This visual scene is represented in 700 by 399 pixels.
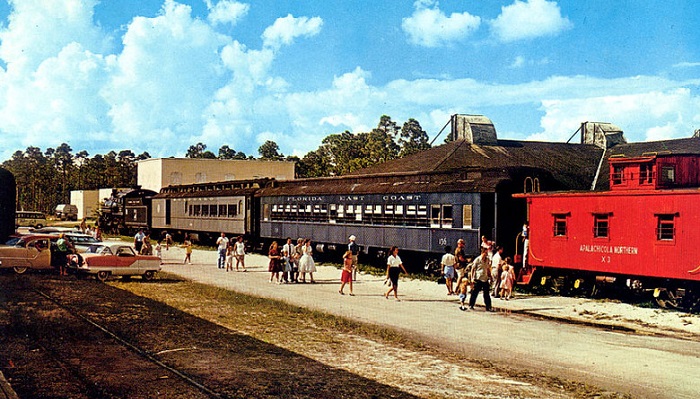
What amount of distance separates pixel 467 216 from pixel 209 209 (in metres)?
25.5

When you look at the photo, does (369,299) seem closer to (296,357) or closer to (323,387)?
(296,357)

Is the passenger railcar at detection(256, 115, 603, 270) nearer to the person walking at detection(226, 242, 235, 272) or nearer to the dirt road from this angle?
the dirt road

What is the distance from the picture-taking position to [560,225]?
73.3 feet

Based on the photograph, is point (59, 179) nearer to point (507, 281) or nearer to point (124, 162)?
point (124, 162)

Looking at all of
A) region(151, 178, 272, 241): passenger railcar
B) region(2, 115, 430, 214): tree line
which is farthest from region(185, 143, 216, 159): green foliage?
region(151, 178, 272, 241): passenger railcar

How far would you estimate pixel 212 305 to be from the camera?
1897 centimetres

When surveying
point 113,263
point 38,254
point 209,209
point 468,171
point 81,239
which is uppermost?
point 468,171

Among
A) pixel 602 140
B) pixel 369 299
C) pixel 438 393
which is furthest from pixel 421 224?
pixel 602 140

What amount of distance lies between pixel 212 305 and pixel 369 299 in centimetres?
474

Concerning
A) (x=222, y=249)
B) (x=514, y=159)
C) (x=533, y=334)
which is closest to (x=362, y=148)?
(x=514, y=159)

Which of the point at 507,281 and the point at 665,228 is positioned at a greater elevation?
the point at 665,228

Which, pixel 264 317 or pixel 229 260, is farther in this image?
pixel 229 260

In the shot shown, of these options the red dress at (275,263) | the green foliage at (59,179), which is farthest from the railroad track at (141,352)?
the green foliage at (59,179)

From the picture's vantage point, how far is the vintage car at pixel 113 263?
2453cm
